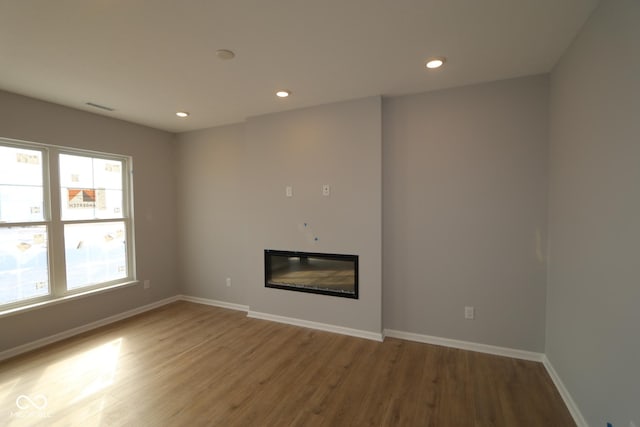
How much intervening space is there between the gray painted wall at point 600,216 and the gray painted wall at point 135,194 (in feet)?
16.0

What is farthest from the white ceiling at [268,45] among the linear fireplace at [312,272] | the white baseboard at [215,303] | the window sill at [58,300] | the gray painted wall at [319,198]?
the white baseboard at [215,303]

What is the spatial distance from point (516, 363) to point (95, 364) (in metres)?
3.98

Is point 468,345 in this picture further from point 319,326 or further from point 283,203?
point 283,203

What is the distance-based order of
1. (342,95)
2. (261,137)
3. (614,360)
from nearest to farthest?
(614,360) → (342,95) → (261,137)

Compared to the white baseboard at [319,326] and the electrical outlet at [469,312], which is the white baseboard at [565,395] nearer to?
the electrical outlet at [469,312]

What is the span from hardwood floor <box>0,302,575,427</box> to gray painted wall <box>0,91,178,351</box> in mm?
298

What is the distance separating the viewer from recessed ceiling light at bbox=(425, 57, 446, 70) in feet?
7.45

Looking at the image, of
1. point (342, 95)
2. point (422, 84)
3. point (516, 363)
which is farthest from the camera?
point (342, 95)

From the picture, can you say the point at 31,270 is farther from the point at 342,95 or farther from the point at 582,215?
the point at 582,215

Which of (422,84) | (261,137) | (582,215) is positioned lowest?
(582,215)

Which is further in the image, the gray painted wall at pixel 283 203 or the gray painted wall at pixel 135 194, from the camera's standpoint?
the gray painted wall at pixel 283 203

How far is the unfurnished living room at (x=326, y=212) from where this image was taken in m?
1.71

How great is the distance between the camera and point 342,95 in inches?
120

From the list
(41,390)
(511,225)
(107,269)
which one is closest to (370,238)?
(511,225)
